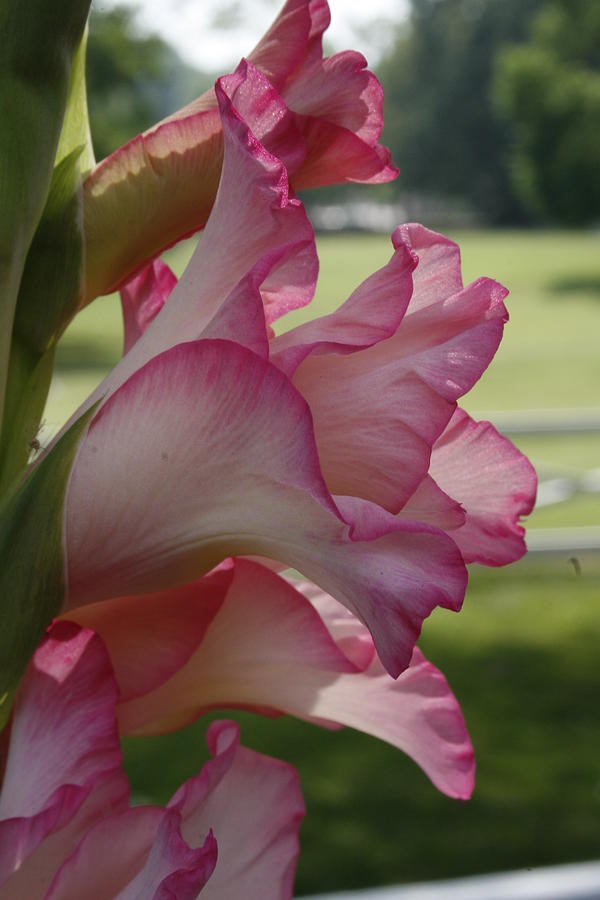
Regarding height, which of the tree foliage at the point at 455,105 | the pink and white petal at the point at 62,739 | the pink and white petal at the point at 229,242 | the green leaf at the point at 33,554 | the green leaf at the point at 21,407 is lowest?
the tree foliage at the point at 455,105

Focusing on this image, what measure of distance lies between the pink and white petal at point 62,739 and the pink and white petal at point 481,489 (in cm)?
10

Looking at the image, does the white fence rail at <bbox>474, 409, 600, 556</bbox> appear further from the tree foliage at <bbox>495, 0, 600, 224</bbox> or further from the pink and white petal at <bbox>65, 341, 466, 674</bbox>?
the tree foliage at <bbox>495, 0, 600, 224</bbox>

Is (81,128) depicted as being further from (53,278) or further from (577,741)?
(577,741)

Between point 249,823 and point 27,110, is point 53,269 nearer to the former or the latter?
point 27,110

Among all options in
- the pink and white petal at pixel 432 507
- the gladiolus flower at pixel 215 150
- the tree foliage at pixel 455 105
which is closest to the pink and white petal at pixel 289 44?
the gladiolus flower at pixel 215 150

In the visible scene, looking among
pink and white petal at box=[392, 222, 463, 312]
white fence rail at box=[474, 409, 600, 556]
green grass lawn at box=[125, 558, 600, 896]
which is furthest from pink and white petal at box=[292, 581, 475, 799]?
white fence rail at box=[474, 409, 600, 556]

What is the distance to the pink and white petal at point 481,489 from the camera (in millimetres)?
321

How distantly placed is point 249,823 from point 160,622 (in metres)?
0.06

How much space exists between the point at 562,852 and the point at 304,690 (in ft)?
9.25

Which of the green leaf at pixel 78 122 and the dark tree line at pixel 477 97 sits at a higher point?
the green leaf at pixel 78 122

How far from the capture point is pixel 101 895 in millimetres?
297

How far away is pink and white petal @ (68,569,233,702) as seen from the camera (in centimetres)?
32

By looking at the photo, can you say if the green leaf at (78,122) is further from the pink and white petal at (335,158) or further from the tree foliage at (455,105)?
the tree foliage at (455,105)

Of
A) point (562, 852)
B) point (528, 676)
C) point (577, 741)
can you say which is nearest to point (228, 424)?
point (562, 852)
